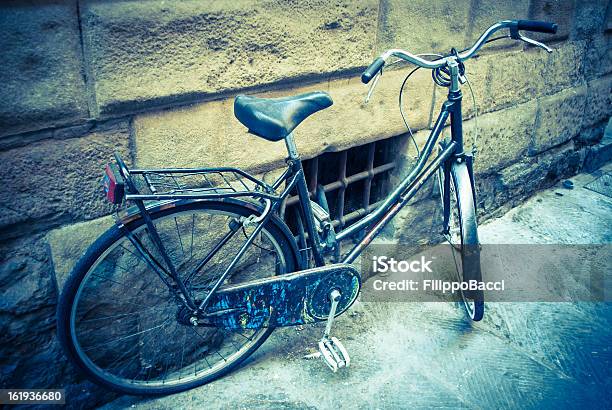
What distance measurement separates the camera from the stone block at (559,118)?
3.58 m

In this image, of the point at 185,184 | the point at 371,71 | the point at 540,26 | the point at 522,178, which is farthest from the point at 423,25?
the point at 522,178

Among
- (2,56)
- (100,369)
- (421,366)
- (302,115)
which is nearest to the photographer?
(2,56)

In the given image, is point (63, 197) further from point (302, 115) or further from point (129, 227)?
point (302, 115)

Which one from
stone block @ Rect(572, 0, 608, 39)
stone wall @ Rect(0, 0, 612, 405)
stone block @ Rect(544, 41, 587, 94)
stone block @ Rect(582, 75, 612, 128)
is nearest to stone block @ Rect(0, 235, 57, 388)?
stone wall @ Rect(0, 0, 612, 405)

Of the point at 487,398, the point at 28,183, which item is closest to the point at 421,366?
Answer: the point at 487,398

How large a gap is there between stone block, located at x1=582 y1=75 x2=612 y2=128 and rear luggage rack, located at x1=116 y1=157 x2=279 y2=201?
3291 millimetres

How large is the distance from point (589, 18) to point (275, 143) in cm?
289

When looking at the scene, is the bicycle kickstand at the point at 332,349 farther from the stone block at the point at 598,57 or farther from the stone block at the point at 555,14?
the stone block at the point at 598,57

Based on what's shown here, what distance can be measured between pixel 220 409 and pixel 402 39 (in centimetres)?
198

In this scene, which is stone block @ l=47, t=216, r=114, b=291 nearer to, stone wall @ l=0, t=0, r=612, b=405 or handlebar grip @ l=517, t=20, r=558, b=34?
stone wall @ l=0, t=0, r=612, b=405

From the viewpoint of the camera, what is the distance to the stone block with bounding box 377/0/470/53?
7.70 ft

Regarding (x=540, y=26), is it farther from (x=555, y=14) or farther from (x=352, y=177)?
(x=555, y=14)

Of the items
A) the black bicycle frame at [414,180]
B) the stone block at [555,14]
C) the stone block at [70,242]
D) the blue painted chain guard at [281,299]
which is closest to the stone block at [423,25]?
the black bicycle frame at [414,180]

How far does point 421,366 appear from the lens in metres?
2.30
